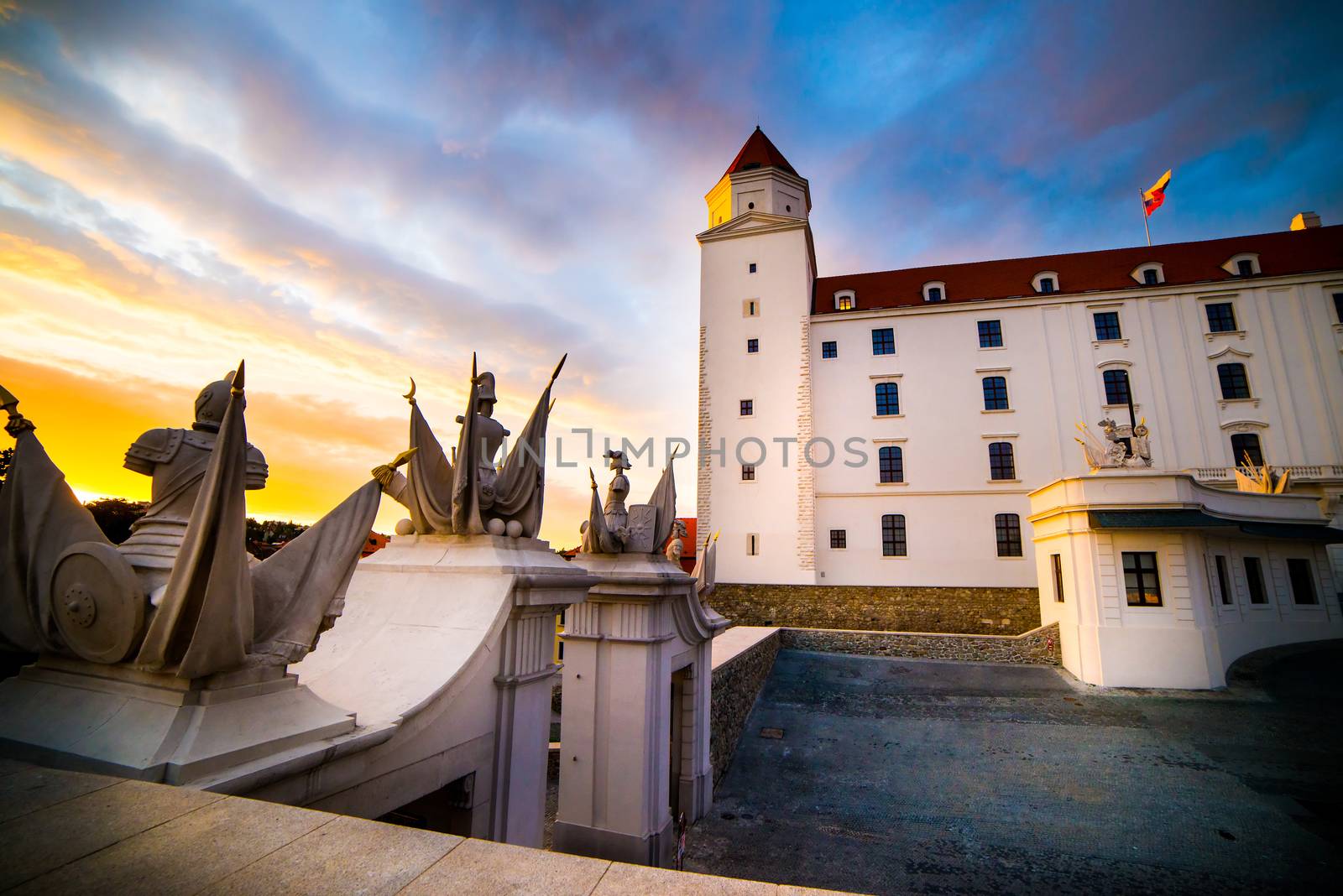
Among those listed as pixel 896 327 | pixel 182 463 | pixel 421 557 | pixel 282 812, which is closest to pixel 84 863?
pixel 282 812

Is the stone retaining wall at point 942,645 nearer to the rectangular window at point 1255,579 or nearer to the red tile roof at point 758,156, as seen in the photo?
the rectangular window at point 1255,579

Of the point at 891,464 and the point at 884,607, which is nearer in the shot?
the point at 884,607

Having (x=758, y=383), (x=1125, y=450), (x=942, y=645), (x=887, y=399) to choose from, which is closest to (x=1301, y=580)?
(x=1125, y=450)

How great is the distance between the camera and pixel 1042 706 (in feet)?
43.9

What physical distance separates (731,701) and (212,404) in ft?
34.9

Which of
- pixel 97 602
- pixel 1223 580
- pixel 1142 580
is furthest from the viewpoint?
pixel 1223 580

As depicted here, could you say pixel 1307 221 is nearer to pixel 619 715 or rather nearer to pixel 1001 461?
pixel 1001 461

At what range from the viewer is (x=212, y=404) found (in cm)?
289

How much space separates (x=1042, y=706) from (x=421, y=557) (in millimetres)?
15115

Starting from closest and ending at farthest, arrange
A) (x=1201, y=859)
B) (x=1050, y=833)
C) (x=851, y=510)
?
(x=1201, y=859)
(x=1050, y=833)
(x=851, y=510)

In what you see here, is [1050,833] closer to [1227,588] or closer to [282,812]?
[282,812]

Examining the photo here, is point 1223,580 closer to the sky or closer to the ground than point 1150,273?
closer to the ground

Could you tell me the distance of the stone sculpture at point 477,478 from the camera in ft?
13.3

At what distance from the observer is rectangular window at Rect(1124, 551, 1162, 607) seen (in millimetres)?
15289
